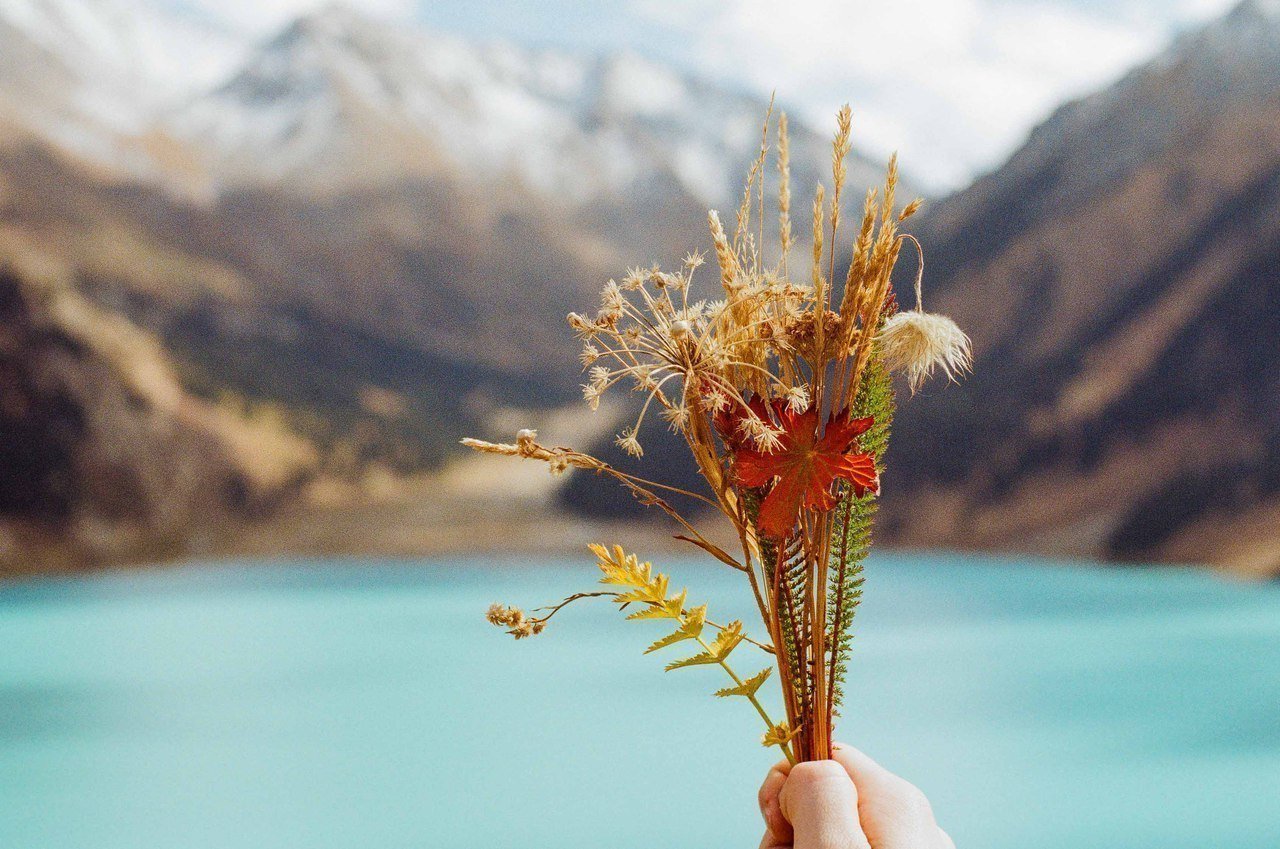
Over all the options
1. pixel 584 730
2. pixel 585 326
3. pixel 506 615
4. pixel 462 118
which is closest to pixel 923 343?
pixel 585 326

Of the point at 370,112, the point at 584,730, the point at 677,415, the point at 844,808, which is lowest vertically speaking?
the point at 844,808

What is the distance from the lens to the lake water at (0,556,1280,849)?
394 centimetres

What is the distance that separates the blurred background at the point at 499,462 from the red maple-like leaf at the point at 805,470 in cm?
304

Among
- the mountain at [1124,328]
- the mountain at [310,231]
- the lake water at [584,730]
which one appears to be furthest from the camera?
the mountain at [310,231]

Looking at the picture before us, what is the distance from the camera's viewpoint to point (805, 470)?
87 centimetres

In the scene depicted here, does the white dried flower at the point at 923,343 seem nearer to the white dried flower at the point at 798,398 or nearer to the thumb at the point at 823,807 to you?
the white dried flower at the point at 798,398

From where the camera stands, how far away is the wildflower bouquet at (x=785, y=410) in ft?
2.85

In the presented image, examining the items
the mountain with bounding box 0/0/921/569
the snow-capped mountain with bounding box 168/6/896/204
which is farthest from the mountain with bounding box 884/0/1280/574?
the snow-capped mountain with bounding box 168/6/896/204

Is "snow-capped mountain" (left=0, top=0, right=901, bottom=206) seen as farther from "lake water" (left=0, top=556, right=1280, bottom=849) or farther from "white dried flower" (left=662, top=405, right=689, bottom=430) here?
"white dried flower" (left=662, top=405, right=689, bottom=430)

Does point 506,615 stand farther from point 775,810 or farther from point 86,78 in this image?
point 86,78

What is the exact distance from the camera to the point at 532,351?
91.6 ft

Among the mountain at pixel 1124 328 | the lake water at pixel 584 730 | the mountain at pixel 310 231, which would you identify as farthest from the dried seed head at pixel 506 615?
the mountain at pixel 310 231

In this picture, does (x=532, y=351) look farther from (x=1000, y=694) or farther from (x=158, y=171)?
(x=1000, y=694)

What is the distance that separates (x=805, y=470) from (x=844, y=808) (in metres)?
0.23
